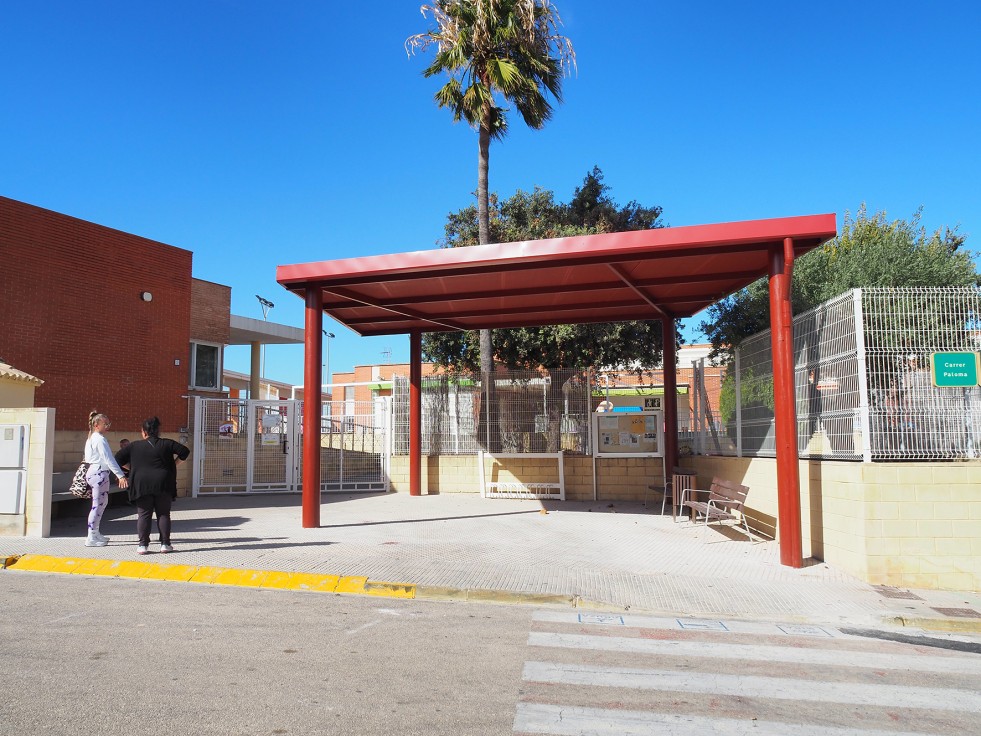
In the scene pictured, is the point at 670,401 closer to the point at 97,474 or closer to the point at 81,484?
the point at 97,474

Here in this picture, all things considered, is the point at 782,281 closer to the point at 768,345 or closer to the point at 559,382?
the point at 768,345

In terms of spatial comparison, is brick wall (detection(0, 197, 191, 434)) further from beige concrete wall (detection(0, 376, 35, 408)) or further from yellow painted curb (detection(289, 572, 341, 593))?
yellow painted curb (detection(289, 572, 341, 593))

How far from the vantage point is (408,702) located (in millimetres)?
4363

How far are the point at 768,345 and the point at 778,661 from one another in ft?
21.5

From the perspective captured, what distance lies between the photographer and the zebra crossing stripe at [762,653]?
5.43 m

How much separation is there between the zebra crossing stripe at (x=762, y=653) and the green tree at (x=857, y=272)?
9869 millimetres

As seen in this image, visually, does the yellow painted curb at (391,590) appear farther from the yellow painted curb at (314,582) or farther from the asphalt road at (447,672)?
the asphalt road at (447,672)

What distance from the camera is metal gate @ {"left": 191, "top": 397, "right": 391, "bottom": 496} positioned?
1686cm

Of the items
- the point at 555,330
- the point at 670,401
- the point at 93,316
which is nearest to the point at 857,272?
the point at 670,401

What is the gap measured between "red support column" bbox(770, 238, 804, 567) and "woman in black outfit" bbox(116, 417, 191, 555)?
24.3 ft

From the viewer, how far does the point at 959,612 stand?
23.2 ft

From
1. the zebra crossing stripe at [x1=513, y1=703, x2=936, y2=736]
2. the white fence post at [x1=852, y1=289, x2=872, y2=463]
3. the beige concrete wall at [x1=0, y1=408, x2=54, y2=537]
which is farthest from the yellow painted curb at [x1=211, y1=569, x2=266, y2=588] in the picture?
the white fence post at [x1=852, y1=289, x2=872, y2=463]

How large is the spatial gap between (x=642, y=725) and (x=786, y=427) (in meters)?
5.58

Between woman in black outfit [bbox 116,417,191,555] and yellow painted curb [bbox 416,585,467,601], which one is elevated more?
woman in black outfit [bbox 116,417,191,555]
